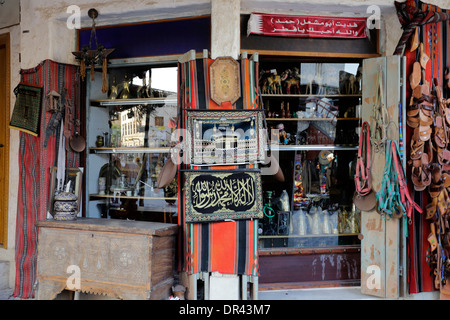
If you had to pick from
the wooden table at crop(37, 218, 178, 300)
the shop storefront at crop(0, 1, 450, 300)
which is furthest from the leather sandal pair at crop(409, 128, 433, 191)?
the wooden table at crop(37, 218, 178, 300)

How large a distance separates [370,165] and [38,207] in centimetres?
337

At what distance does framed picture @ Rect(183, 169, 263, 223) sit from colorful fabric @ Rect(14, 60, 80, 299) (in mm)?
1617

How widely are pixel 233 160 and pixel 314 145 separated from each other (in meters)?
1.30

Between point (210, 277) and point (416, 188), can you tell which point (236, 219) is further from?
point (416, 188)

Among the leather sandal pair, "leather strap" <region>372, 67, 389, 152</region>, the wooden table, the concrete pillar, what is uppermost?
the concrete pillar

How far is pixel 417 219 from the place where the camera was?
12.6 feet

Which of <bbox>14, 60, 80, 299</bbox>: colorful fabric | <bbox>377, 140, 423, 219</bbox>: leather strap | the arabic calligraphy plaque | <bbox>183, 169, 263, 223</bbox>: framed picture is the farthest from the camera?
<bbox>14, 60, 80, 299</bbox>: colorful fabric

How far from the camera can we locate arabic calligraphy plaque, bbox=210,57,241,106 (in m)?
3.50

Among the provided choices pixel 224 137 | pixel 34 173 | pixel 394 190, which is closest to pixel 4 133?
pixel 34 173

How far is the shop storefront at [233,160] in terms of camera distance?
3.43 meters

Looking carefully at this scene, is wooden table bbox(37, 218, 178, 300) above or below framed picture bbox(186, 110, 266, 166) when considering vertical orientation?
below

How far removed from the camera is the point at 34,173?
4.10m

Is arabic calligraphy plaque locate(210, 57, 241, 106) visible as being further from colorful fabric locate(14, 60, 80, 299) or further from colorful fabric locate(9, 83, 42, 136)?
colorful fabric locate(9, 83, 42, 136)

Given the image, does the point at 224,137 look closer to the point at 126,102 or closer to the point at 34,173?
the point at 126,102
